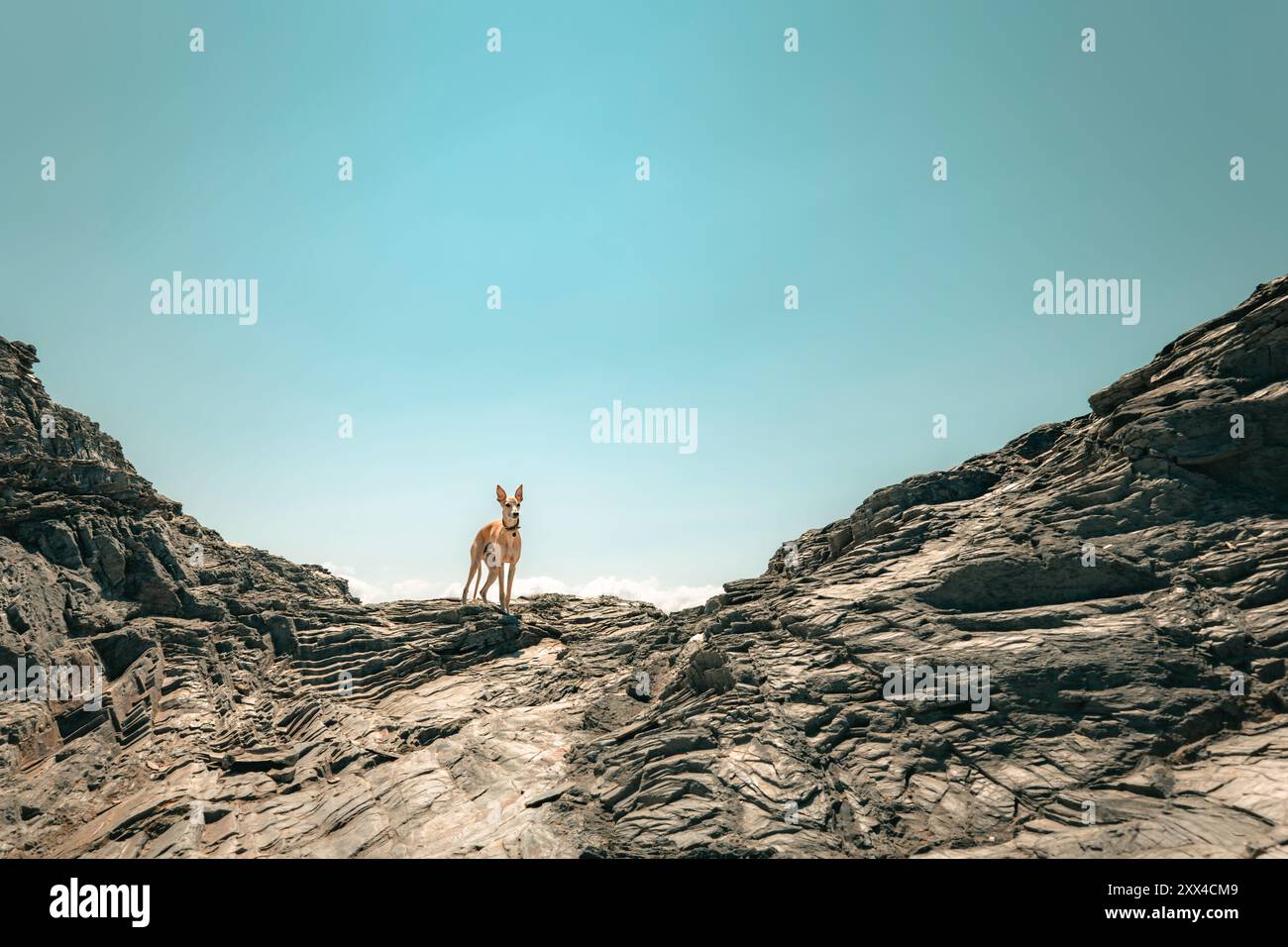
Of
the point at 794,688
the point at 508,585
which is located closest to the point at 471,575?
the point at 508,585

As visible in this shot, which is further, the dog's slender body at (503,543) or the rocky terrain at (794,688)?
the dog's slender body at (503,543)

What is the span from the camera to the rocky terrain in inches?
590

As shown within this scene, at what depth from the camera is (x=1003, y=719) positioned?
1661 cm

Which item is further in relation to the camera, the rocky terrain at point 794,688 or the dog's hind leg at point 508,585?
the dog's hind leg at point 508,585

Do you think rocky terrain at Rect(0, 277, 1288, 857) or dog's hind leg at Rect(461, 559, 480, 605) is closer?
rocky terrain at Rect(0, 277, 1288, 857)

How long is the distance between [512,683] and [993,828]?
17185mm

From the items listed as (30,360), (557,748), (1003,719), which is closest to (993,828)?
(1003,719)

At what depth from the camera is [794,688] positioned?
1930 centimetres

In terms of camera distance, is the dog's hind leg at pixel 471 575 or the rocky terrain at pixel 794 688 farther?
the dog's hind leg at pixel 471 575

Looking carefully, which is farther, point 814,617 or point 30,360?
point 30,360

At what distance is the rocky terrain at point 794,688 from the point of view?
14992 millimetres

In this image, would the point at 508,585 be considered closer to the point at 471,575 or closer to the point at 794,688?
the point at 471,575

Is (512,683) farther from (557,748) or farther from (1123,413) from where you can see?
(1123,413)

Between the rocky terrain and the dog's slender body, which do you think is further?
the dog's slender body
